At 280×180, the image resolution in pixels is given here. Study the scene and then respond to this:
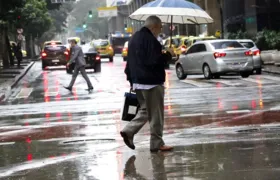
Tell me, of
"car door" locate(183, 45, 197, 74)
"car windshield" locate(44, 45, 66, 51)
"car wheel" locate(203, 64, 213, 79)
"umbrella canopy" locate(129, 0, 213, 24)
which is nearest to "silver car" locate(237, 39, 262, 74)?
"car wheel" locate(203, 64, 213, 79)

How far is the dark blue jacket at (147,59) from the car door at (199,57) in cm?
1810

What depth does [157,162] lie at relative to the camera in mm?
8328

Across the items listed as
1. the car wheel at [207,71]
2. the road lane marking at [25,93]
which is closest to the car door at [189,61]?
the car wheel at [207,71]

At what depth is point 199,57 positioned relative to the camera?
89.3 feet

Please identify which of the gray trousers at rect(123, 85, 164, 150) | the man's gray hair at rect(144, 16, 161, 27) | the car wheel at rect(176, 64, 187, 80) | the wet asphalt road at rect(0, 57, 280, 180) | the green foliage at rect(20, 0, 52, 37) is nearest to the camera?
the wet asphalt road at rect(0, 57, 280, 180)

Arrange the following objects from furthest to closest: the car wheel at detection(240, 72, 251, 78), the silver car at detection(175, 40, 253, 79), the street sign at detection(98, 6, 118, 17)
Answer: the street sign at detection(98, 6, 118, 17) → the car wheel at detection(240, 72, 251, 78) → the silver car at detection(175, 40, 253, 79)

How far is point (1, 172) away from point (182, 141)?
2946mm

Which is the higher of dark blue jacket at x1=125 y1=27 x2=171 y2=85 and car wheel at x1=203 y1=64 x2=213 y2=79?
dark blue jacket at x1=125 y1=27 x2=171 y2=85

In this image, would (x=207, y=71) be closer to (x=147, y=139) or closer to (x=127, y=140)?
(x=147, y=139)

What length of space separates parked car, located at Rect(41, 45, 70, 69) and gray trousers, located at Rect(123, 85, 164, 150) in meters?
36.7

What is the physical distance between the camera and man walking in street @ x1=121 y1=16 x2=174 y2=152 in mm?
8883

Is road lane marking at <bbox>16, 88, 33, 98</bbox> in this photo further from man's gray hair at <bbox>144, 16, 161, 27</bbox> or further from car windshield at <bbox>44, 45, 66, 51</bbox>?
car windshield at <bbox>44, 45, 66, 51</bbox>

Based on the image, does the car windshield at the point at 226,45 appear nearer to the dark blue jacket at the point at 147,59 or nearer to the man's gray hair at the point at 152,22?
the man's gray hair at the point at 152,22

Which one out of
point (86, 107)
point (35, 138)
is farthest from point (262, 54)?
point (35, 138)
